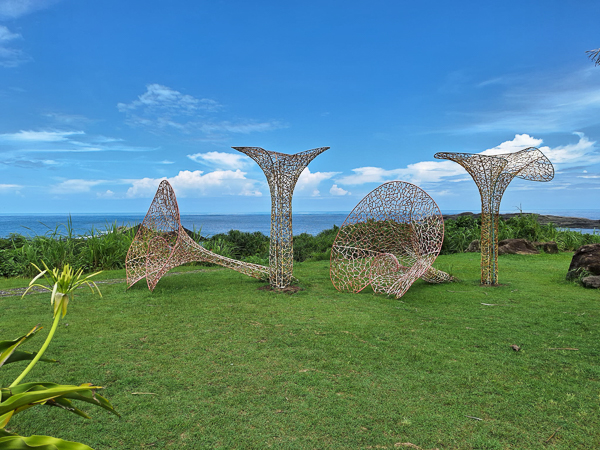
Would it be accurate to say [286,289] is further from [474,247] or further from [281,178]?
[474,247]

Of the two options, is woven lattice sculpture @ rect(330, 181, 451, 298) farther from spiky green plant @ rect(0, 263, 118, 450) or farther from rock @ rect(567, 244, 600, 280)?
spiky green plant @ rect(0, 263, 118, 450)

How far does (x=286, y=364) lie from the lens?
331 centimetres

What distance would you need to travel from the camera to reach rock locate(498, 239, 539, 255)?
402 inches

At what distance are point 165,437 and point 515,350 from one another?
3189 mm

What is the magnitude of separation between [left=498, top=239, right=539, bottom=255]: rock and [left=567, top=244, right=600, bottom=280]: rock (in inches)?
123

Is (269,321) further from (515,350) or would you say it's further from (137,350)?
(515,350)

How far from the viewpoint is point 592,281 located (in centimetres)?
637

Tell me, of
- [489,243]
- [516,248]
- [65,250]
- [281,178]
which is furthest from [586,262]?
[65,250]


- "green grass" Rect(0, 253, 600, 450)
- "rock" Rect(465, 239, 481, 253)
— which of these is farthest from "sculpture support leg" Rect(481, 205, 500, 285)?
"rock" Rect(465, 239, 481, 253)

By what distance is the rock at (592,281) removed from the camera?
630 centimetres

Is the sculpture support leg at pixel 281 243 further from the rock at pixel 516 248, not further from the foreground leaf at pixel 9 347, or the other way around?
the rock at pixel 516 248

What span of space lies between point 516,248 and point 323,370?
29.6ft

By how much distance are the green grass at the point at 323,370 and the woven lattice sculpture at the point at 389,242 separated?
0.59 metres

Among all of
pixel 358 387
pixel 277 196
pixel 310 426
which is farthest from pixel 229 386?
pixel 277 196
